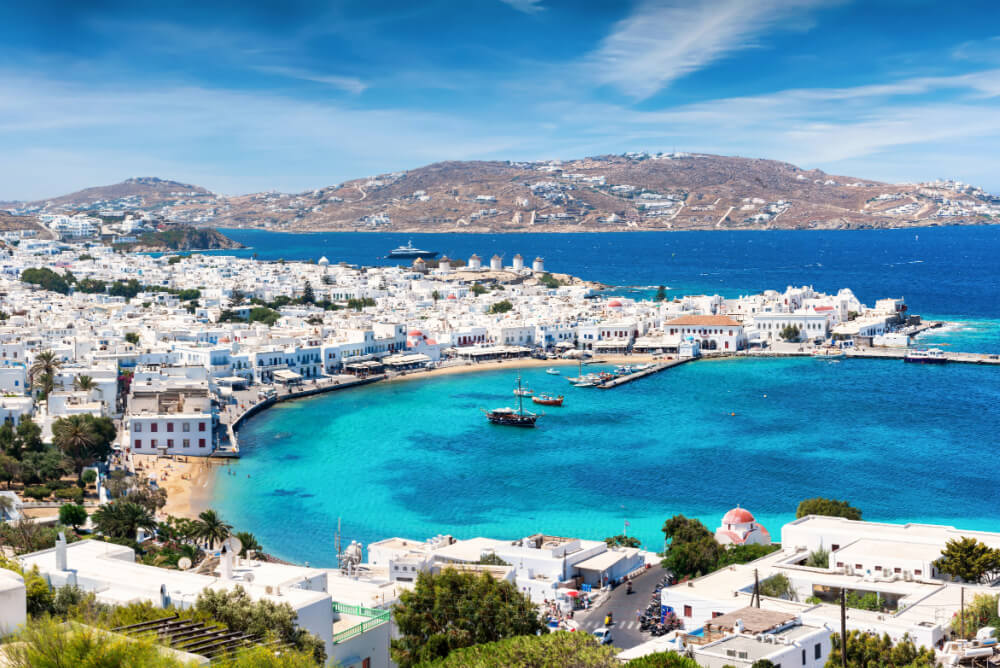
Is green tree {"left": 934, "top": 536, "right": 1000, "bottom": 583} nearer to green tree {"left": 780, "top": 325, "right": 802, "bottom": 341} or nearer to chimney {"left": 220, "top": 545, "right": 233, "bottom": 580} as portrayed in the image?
chimney {"left": 220, "top": 545, "right": 233, "bottom": 580}

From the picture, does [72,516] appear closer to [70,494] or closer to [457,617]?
[70,494]

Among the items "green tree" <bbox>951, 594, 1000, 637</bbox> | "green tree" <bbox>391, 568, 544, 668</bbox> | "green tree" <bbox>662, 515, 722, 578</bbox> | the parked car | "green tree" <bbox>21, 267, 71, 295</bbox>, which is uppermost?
"green tree" <bbox>21, 267, 71, 295</bbox>

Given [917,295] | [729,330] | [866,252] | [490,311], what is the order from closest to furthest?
[729,330] → [490,311] → [917,295] → [866,252]

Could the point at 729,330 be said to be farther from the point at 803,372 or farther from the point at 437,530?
the point at 437,530

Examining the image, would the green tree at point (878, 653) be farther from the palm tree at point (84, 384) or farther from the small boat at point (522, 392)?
the small boat at point (522, 392)

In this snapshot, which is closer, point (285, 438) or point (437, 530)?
point (437, 530)

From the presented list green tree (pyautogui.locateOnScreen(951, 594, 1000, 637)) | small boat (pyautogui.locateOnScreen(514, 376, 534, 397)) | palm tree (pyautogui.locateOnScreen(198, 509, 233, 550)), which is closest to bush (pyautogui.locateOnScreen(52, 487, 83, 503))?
palm tree (pyautogui.locateOnScreen(198, 509, 233, 550))

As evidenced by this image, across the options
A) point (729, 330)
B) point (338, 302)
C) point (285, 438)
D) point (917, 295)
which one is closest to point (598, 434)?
point (285, 438)
